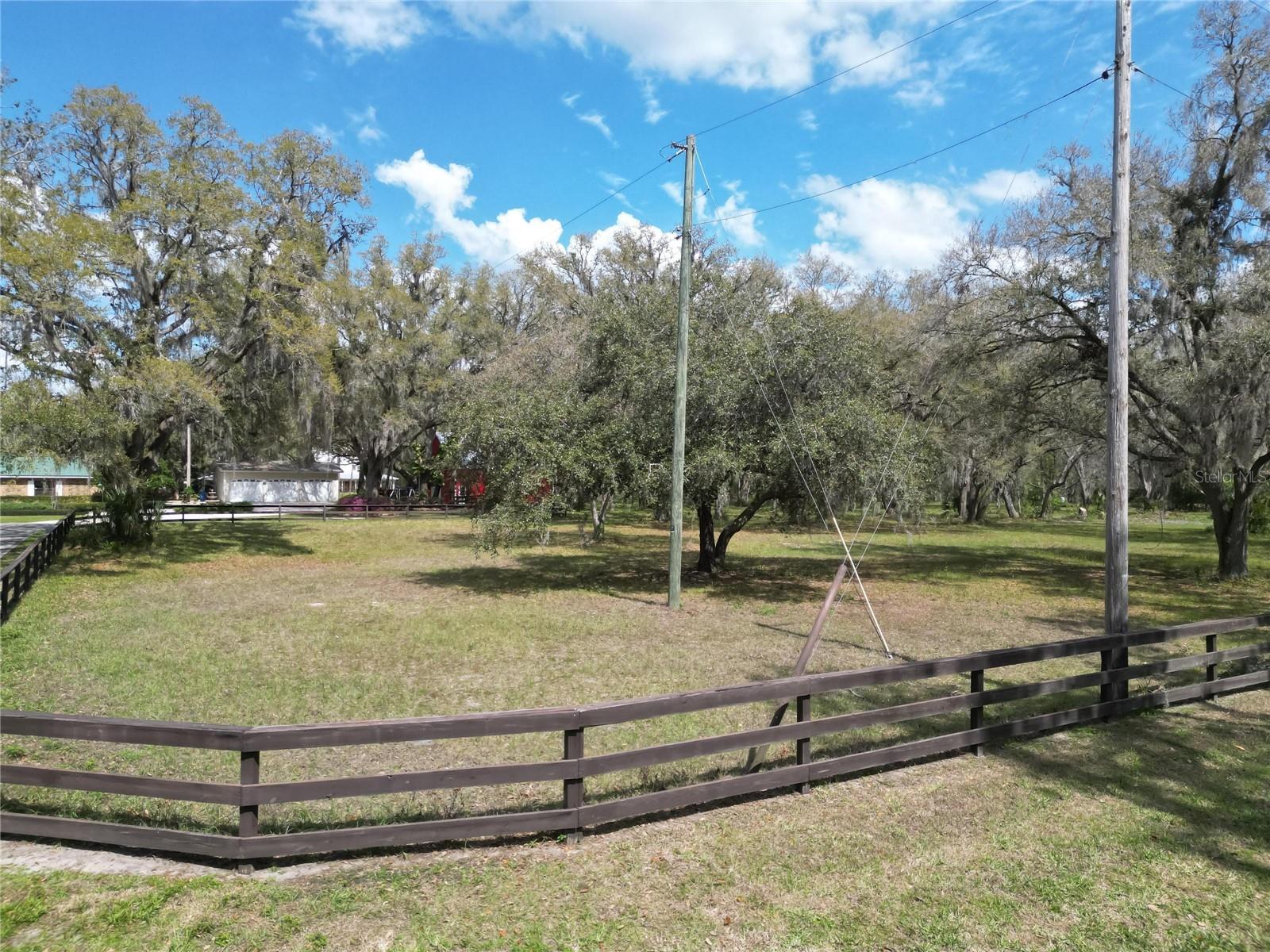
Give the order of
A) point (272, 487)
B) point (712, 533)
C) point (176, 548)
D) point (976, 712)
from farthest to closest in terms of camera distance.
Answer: point (272, 487)
point (176, 548)
point (712, 533)
point (976, 712)

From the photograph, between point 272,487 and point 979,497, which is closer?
A: point 979,497

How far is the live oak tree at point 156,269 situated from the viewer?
16.8m

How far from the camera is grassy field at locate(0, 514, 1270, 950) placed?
12.2 ft

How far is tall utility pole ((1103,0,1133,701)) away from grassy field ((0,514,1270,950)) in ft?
4.50

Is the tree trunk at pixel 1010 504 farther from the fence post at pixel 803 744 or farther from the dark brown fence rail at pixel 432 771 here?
the dark brown fence rail at pixel 432 771

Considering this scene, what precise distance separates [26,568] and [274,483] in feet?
120

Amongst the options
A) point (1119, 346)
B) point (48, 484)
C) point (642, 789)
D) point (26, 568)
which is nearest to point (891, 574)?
point (1119, 346)

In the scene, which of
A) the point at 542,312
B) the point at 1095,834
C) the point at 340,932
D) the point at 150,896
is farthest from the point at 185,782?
the point at 542,312

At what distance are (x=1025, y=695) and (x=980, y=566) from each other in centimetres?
1754

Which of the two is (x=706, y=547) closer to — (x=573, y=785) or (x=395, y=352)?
(x=573, y=785)

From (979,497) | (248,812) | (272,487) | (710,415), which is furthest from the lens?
(272,487)

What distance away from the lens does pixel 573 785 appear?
4.65 m

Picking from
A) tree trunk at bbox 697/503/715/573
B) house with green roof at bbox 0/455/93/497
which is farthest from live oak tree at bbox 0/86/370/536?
house with green roof at bbox 0/455/93/497

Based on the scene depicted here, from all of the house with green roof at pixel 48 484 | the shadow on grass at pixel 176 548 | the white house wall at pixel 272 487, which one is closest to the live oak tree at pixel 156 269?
the shadow on grass at pixel 176 548
